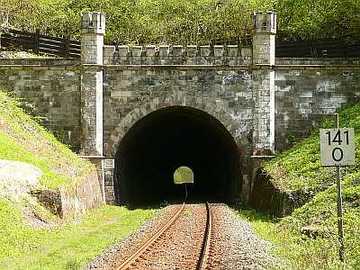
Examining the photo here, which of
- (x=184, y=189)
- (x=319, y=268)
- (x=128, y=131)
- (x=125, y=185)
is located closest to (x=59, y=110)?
(x=128, y=131)

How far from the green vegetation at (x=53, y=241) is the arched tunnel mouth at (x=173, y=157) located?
9145 mm

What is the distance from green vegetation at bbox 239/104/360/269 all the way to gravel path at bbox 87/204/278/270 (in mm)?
534

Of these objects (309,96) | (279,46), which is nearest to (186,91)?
(279,46)

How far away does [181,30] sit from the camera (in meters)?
49.8

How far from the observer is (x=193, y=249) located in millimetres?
16094

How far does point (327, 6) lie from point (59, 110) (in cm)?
1649

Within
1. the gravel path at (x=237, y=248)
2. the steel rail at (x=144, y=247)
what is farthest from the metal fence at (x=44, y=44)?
the gravel path at (x=237, y=248)

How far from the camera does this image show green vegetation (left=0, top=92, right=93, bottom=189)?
23188 millimetres

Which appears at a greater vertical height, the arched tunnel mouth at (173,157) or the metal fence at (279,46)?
the metal fence at (279,46)

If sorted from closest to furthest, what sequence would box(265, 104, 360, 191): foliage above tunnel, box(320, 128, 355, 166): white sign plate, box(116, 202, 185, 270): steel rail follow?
box(320, 128, 355, 166): white sign plate, box(116, 202, 185, 270): steel rail, box(265, 104, 360, 191): foliage above tunnel

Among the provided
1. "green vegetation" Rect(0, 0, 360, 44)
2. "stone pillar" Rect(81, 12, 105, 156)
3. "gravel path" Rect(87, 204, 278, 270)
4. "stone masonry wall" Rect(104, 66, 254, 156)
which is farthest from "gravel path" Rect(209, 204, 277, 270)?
"green vegetation" Rect(0, 0, 360, 44)

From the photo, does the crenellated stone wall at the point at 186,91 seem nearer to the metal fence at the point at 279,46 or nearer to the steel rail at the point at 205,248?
the metal fence at the point at 279,46

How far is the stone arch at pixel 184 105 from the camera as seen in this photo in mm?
29297

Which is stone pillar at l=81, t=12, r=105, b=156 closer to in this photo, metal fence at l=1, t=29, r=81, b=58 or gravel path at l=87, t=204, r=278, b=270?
metal fence at l=1, t=29, r=81, b=58
